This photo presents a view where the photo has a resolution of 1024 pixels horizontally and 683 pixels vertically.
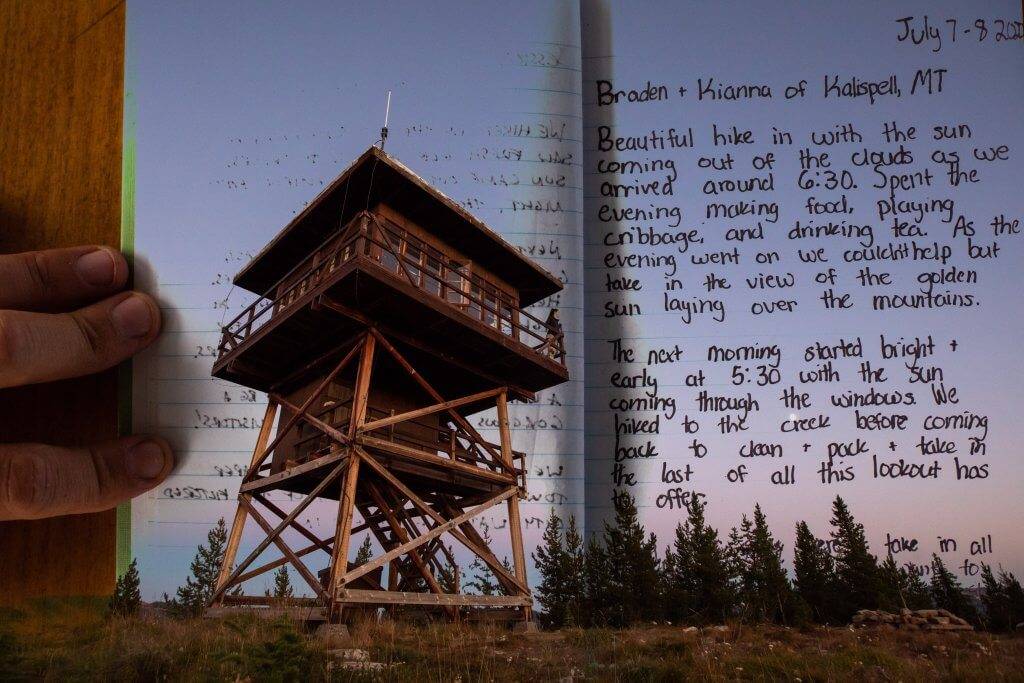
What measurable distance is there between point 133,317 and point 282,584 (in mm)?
6251

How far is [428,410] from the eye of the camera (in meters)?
10.6

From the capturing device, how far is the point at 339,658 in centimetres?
578

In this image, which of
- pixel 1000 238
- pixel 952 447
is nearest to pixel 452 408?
pixel 952 447

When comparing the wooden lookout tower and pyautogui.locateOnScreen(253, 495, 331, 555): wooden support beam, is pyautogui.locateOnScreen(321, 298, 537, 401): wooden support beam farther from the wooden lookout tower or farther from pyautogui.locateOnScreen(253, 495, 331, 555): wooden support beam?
pyautogui.locateOnScreen(253, 495, 331, 555): wooden support beam

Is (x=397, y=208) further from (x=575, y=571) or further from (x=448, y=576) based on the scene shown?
(x=448, y=576)

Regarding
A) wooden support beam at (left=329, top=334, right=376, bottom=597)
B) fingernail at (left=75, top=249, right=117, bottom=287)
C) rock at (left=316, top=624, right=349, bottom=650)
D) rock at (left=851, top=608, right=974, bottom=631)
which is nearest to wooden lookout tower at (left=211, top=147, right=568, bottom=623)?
wooden support beam at (left=329, top=334, right=376, bottom=597)

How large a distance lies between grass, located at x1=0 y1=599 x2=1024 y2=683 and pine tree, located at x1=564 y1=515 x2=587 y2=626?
1096mm

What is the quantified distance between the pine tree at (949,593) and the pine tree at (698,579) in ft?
14.6

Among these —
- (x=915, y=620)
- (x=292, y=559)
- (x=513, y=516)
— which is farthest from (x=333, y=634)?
(x=915, y=620)

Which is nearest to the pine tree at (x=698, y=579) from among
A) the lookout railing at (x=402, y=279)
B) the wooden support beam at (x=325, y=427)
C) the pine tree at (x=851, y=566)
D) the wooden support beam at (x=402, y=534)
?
the pine tree at (x=851, y=566)

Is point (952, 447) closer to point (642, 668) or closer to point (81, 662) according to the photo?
point (642, 668)

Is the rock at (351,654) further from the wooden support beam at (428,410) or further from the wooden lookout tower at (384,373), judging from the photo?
the wooden support beam at (428,410)

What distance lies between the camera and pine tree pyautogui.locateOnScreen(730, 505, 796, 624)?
902 cm

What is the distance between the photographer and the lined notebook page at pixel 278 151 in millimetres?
5637
